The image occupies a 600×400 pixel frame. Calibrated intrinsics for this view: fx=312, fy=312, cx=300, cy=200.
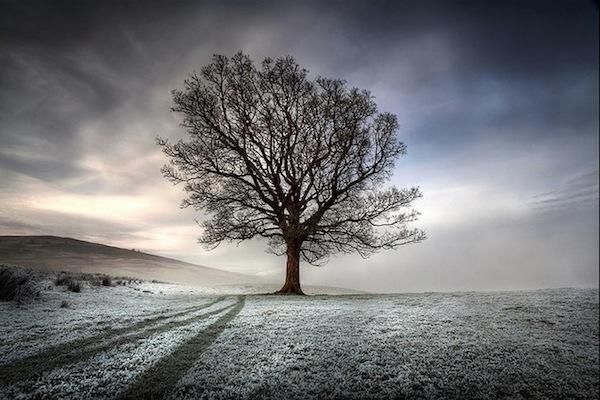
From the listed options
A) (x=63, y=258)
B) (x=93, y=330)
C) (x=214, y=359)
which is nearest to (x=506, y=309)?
(x=214, y=359)

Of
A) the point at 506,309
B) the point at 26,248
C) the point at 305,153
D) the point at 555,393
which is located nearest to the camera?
the point at 555,393

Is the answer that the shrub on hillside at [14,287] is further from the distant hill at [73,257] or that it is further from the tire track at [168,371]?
the tire track at [168,371]

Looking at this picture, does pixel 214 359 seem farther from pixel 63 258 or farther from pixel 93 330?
pixel 63 258

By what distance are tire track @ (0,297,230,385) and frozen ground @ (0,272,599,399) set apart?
0.02m

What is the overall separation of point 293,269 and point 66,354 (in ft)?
41.7

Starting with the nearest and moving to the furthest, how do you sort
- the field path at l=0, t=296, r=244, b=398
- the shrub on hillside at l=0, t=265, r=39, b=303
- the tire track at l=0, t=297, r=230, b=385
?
the field path at l=0, t=296, r=244, b=398 < the tire track at l=0, t=297, r=230, b=385 < the shrub on hillside at l=0, t=265, r=39, b=303

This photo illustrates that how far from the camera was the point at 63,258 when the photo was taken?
48.3 ft

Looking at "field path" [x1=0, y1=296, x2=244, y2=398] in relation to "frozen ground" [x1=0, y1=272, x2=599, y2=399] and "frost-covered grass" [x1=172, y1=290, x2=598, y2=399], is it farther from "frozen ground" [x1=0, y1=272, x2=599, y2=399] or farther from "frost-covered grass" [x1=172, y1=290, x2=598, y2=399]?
"frost-covered grass" [x1=172, y1=290, x2=598, y2=399]

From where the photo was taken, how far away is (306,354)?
5.55 m

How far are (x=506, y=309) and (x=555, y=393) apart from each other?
5.20m

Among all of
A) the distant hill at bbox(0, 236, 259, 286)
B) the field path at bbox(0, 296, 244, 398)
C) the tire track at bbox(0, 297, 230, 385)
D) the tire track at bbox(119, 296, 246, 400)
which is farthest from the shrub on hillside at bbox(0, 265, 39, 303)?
the tire track at bbox(119, 296, 246, 400)

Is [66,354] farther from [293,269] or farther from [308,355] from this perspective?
[293,269]

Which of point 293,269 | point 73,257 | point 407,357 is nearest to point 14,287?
point 73,257

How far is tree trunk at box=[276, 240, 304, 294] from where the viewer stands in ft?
57.2
